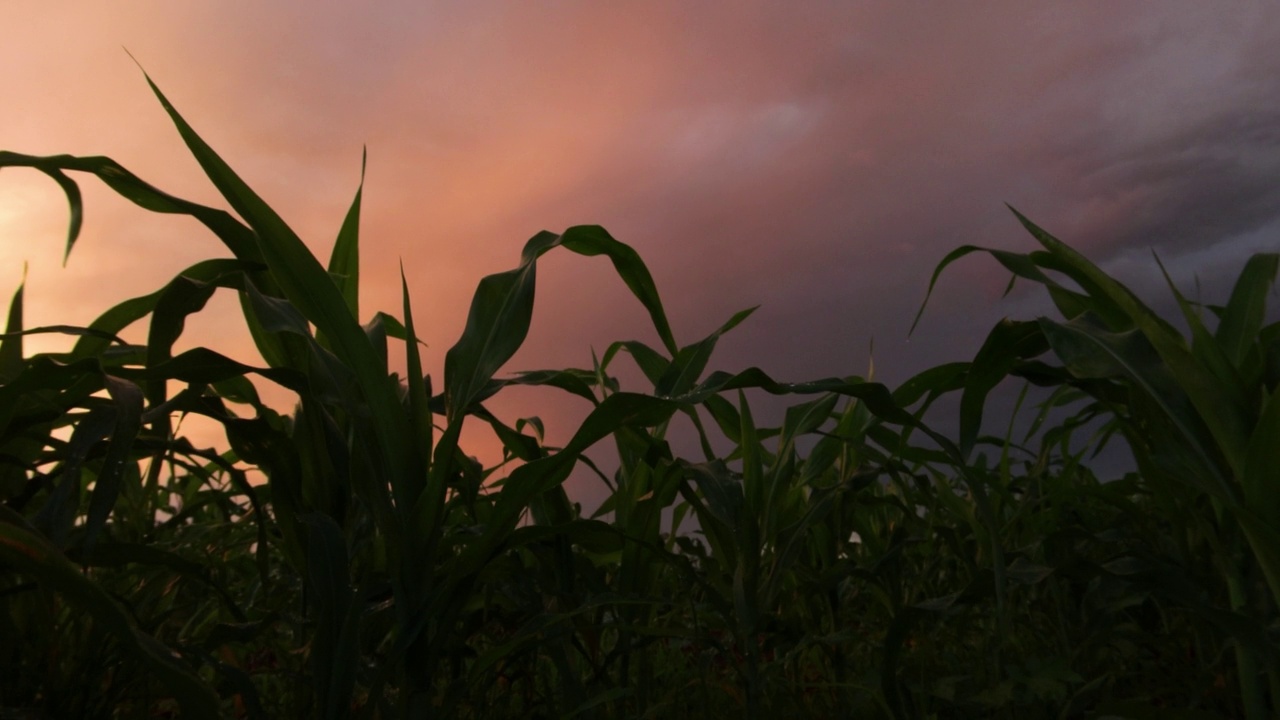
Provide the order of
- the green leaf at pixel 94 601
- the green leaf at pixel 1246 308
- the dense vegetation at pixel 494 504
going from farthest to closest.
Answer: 1. the green leaf at pixel 1246 308
2. the dense vegetation at pixel 494 504
3. the green leaf at pixel 94 601

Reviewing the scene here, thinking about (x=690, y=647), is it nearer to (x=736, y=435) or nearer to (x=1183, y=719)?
(x=736, y=435)

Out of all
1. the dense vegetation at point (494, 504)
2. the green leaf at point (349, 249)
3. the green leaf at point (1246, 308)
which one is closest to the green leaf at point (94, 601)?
the dense vegetation at point (494, 504)

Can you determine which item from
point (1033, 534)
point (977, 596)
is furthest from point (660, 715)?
point (1033, 534)

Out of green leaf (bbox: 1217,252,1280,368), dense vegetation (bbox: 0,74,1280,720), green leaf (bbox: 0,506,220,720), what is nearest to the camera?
green leaf (bbox: 0,506,220,720)

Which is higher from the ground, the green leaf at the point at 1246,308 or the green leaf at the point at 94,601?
the green leaf at the point at 1246,308

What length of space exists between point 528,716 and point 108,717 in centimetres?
67

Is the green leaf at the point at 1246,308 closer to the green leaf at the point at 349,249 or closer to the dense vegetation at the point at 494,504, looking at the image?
the dense vegetation at the point at 494,504

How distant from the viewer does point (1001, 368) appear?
1.31 metres

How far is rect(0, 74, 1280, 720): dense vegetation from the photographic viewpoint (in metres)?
1.02

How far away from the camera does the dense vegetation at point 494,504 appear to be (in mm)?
1020

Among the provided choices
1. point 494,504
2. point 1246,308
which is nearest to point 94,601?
point 494,504

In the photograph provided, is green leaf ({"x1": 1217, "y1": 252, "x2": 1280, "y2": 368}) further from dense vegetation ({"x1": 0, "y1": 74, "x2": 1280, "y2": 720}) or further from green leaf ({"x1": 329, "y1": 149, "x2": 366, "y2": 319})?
green leaf ({"x1": 329, "y1": 149, "x2": 366, "y2": 319})

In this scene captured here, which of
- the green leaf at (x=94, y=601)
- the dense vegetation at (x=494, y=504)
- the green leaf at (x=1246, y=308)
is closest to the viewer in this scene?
the green leaf at (x=94, y=601)

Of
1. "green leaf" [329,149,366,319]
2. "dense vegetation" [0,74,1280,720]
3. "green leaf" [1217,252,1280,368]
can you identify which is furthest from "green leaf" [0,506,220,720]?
"green leaf" [1217,252,1280,368]
